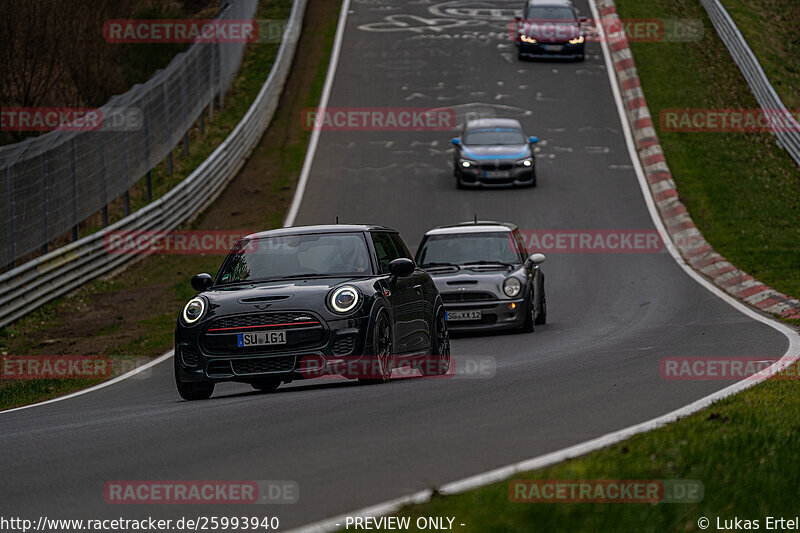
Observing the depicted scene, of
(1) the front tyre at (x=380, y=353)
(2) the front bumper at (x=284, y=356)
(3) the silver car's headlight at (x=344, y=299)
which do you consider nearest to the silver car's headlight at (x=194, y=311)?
(2) the front bumper at (x=284, y=356)

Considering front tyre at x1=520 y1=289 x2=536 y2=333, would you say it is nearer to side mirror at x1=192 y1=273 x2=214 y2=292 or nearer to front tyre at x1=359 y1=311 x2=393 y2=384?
front tyre at x1=359 y1=311 x2=393 y2=384

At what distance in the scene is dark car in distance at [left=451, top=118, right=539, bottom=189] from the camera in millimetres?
32031

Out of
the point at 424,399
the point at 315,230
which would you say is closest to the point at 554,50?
the point at 315,230

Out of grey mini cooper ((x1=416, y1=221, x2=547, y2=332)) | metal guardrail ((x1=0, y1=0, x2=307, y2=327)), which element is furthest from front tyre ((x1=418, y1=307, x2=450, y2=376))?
metal guardrail ((x1=0, y1=0, x2=307, y2=327))

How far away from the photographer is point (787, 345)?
47.1ft

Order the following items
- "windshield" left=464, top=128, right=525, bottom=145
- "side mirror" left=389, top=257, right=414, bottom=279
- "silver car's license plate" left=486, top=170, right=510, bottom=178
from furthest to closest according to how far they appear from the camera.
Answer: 1. "windshield" left=464, top=128, right=525, bottom=145
2. "silver car's license plate" left=486, top=170, right=510, bottom=178
3. "side mirror" left=389, top=257, right=414, bottom=279

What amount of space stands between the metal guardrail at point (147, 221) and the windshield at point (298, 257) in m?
8.65

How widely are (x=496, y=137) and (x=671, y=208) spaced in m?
5.02

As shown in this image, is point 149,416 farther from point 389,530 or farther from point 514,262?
point 514,262

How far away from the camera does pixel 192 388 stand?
11531 millimetres

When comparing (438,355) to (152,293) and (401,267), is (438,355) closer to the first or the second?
(401,267)

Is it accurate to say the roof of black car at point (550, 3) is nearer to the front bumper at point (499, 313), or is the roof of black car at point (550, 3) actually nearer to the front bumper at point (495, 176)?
the front bumper at point (495, 176)

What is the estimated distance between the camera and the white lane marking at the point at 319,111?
30.2m

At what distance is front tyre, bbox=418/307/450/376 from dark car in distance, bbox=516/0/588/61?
31.8 m
